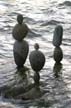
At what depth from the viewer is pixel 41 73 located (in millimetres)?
6508

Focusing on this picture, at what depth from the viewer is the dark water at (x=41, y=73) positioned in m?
5.63

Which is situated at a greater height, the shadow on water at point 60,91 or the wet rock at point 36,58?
the wet rock at point 36,58

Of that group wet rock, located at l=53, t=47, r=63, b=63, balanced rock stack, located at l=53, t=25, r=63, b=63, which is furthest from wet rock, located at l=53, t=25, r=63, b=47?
wet rock, located at l=53, t=47, r=63, b=63

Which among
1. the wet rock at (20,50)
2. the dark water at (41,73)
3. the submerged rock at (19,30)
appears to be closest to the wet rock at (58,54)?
the dark water at (41,73)

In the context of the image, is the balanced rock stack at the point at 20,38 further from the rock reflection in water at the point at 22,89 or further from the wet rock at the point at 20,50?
the rock reflection in water at the point at 22,89

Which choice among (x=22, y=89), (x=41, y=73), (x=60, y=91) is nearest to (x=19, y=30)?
(x=41, y=73)

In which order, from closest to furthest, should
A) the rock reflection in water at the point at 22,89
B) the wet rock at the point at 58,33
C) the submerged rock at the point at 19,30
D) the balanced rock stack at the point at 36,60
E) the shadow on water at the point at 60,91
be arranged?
1. the shadow on water at the point at 60,91
2. the rock reflection in water at the point at 22,89
3. the balanced rock stack at the point at 36,60
4. the submerged rock at the point at 19,30
5. the wet rock at the point at 58,33

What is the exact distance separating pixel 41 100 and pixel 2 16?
519 cm

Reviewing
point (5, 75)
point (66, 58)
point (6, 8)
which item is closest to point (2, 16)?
point (6, 8)

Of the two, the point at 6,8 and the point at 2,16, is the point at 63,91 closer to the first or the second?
the point at 2,16

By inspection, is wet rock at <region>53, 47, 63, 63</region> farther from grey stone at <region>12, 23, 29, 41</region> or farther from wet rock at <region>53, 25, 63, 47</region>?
grey stone at <region>12, 23, 29, 41</region>

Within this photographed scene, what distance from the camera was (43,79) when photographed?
6266 mm

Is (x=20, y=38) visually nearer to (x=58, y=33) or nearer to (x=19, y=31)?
(x=19, y=31)

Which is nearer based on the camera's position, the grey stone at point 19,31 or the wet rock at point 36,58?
the wet rock at point 36,58
